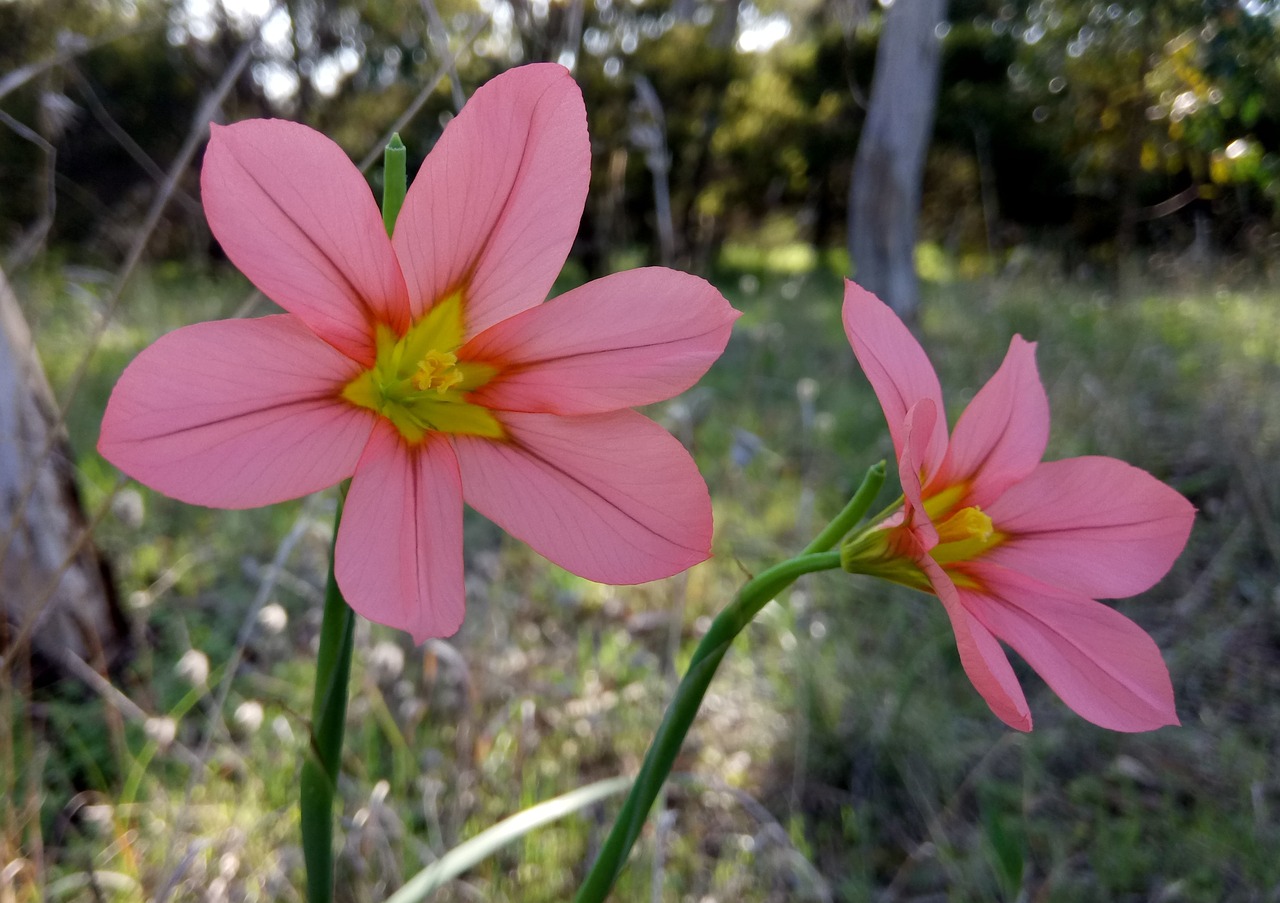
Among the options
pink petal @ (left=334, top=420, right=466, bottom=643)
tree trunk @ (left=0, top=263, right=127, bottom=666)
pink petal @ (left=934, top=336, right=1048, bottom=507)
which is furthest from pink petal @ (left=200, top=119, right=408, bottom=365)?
tree trunk @ (left=0, top=263, right=127, bottom=666)

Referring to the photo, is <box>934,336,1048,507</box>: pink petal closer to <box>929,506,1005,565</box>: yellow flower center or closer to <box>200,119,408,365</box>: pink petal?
<box>929,506,1005,565</box>: yellow flower center

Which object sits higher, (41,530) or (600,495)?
(600,495)

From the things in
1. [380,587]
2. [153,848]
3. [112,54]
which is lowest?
[153,848]

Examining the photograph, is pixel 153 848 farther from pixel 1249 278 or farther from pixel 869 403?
pixel 1249 278

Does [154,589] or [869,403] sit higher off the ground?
[869,403]

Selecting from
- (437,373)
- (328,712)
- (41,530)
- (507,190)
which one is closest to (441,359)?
(437,373)

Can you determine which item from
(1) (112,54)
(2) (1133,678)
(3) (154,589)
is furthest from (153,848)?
(1) (112,54)

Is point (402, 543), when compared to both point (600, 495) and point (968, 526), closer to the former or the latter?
point (600, 495)

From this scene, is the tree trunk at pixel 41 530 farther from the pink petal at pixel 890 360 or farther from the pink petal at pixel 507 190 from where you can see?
the pink petal at pixel 890 360
